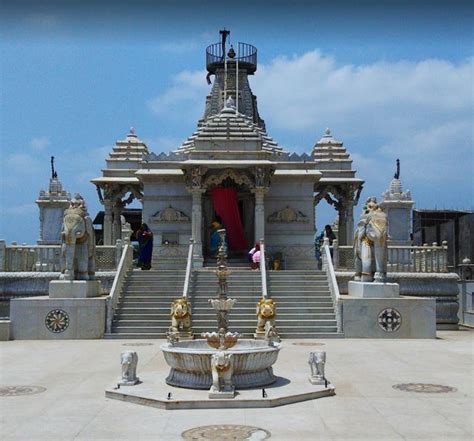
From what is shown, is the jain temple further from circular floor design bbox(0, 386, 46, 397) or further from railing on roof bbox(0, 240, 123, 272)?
circular floor design bbox(0, 386, 46, 397)

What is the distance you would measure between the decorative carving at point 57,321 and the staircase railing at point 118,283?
1.13 m

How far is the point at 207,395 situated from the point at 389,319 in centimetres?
976

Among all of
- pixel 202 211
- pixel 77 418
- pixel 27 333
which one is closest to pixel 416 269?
pixel 202 211

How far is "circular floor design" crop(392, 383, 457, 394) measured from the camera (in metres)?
11.0

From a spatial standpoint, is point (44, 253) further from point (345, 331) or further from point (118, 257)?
point (345, 331)

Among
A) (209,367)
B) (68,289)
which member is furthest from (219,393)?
(68,289)

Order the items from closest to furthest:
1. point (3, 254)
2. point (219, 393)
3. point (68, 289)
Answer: point (219, 393), point (68, 289), point (3, 254)

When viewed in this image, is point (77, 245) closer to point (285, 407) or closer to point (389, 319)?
point (389, 319)

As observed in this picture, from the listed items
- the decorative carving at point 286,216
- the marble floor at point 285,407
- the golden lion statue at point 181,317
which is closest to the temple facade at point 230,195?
the decorative carving at point 286,216

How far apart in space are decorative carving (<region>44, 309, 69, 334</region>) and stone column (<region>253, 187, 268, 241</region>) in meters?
9.09

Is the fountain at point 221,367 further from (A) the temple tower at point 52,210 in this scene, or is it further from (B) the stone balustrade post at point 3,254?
(A) the temple tower at point 52,210

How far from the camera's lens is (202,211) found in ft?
90.1

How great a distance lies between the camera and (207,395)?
10.1 m

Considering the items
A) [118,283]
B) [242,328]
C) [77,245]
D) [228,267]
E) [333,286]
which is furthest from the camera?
[228,267]
